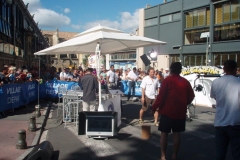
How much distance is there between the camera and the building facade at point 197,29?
27312 mm

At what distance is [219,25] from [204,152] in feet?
83.4

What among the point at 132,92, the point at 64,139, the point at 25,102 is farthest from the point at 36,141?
the point at 132,92

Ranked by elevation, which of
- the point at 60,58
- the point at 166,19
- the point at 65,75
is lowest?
the point at 65,75

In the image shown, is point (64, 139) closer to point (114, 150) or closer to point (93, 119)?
point (93, 119)

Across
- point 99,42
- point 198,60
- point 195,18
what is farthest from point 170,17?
point 99,42

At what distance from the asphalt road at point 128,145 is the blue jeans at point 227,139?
154 cm

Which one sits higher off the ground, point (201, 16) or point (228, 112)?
point (201, 16)

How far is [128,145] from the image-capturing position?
6484 mm

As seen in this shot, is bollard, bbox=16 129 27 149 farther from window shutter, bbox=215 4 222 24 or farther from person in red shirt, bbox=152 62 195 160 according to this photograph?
window shutter, bbox=215 4 222 24

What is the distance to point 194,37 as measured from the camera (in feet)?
104

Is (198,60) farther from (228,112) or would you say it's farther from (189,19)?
(228,112)

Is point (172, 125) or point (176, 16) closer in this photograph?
point (172, 125)

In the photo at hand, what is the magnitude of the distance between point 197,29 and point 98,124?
2692 cm

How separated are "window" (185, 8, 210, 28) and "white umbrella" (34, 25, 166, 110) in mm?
22372
